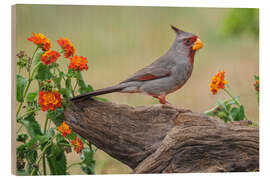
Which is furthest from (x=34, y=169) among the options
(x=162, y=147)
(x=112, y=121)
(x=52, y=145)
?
(x=162, y=147)

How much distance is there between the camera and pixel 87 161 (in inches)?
209

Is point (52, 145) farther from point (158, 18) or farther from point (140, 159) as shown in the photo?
point (158, 18)

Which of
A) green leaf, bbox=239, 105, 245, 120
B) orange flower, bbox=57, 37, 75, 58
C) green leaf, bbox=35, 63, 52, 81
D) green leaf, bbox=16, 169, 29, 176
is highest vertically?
orange flower, bbox=57, 37, 75, 58

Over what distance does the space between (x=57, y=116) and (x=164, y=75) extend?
4.37ft

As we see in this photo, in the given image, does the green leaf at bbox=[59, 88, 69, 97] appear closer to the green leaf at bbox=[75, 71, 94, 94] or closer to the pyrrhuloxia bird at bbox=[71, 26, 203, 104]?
the green leaf at bbox=[75, 71, 94, 94]

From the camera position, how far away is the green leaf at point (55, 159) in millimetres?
5219

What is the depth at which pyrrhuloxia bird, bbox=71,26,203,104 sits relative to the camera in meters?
5.39

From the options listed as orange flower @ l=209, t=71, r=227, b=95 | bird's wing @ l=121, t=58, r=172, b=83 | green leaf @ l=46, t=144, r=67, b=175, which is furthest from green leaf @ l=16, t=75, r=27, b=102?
orange flower @ l=209, t=71, r=227, b=95

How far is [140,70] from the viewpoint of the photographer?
5.43 meters

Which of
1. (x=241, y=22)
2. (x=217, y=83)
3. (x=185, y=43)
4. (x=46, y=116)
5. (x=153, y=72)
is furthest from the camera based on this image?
(x=241, y=22)

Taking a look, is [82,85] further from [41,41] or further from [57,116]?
[41,41]

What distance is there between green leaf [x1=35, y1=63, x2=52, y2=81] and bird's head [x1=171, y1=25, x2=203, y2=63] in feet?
4.93

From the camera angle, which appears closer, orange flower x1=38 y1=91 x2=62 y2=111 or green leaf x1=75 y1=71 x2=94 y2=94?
orange flower x1=38 y1=91 x2=62 y2=111

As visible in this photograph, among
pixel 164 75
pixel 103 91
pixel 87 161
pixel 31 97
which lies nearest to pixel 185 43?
pixel 164 75
